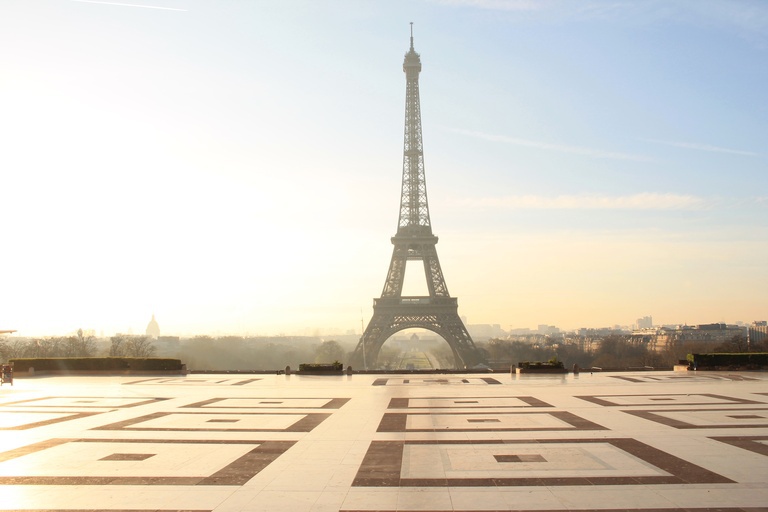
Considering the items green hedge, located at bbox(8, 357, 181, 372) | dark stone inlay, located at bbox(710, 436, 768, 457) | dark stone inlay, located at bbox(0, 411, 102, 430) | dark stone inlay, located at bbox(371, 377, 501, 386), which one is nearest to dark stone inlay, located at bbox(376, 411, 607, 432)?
dark stone inlay, located at bbox(710, 436, 768, 457)

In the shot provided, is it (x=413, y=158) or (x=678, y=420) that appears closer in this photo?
(x=678, y=420)

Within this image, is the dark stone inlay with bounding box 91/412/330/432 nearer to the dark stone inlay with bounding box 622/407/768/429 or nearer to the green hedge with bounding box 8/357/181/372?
the dark stone inlay with bounding box 622/407/768/429

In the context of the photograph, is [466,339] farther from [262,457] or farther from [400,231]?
[262,457]

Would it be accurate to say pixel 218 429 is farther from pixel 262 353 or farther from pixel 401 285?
pixel 262 353

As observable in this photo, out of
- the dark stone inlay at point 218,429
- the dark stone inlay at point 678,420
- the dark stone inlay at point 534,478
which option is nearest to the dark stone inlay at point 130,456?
the dark stone inlay at point 218,429

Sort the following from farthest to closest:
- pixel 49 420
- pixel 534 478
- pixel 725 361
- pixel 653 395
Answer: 1. pixel 725 361
2. pixel 653 395
3. pixel 49 420
4. pixel 534 478

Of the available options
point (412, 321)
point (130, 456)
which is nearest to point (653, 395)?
point (130, 456)
